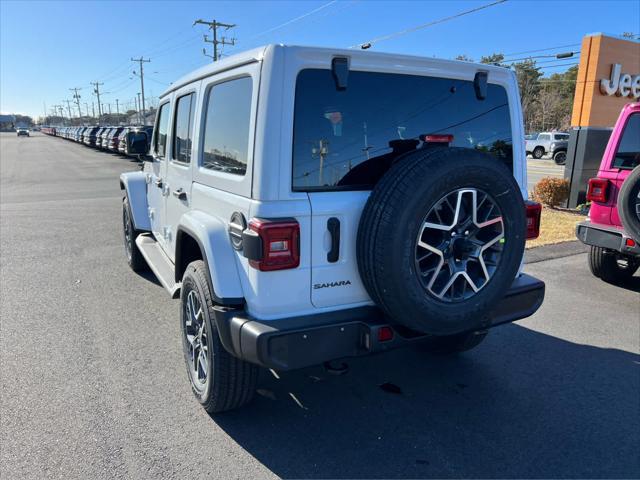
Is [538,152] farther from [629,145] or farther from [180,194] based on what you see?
[180,194]

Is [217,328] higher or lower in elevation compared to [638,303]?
higher

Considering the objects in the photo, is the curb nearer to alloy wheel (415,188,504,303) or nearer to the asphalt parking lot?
the asphalt parking lot

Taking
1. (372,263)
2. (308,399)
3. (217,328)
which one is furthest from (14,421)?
(372,263)

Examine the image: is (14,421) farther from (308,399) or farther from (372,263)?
(372,263)

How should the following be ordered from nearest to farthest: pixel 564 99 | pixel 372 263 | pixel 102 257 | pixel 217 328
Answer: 1. pixel 372 263
2. pixel 217 328
3. pixel 102 257
4. pixel 564 99

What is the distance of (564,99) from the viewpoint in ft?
219

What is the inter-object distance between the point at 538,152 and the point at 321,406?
118ft

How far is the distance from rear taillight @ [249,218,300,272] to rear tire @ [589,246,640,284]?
484 cm

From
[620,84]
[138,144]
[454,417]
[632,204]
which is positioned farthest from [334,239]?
[620,84]

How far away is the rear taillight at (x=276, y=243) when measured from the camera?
90.4 inches

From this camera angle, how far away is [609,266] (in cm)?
574

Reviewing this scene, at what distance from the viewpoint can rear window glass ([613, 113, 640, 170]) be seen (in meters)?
5.23

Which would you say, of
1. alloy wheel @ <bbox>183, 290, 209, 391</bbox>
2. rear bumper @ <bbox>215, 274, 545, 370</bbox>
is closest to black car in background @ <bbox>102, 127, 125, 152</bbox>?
alloy wheel @ <bbox>183, 290, 209, 391</bbox>

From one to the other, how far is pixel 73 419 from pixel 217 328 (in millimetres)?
1202
